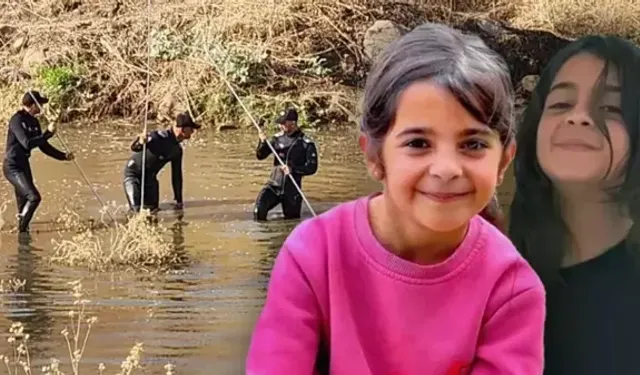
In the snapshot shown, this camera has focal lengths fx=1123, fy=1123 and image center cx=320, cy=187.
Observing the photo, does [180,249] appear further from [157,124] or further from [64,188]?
[157,124]

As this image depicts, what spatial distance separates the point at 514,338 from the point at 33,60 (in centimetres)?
1501

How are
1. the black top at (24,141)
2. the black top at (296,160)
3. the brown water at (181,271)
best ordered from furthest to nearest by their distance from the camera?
1. the black top at (296,160)
2. the black top at (24,141)
3. the brown water at (181,271)

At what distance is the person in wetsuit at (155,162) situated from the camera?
9.09 m

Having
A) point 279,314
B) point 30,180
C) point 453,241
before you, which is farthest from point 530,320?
point 30,180

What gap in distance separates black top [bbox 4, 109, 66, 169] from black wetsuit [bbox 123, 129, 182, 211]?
58cm

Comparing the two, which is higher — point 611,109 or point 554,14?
point 611,109

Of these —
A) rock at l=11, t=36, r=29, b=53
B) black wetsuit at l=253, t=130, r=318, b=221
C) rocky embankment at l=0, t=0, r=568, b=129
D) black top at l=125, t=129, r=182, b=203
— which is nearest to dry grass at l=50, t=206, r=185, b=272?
black wetsuit at l=253, t=130, r=318, b=221

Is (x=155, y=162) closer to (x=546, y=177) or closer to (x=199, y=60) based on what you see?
(x=199, y=60)

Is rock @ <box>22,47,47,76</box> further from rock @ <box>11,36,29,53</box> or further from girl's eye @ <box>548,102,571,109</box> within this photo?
girl's eye @ <box>548,102,571,109</box>

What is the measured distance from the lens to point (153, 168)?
9.39m

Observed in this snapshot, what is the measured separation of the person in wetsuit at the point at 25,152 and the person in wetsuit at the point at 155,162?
0.56m

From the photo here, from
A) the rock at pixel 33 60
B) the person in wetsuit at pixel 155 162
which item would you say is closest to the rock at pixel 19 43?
the rock at pixel 33 60

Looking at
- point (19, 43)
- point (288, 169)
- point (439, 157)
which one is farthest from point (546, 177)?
point (19, 43)

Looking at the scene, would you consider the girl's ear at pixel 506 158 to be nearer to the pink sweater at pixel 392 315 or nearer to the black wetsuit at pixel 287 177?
the pink sweater at pixel 392 315
